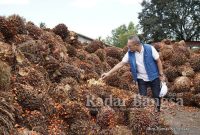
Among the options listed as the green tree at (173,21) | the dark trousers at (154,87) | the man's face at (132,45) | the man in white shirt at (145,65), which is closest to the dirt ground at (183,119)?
the dark trousers at (154,87)

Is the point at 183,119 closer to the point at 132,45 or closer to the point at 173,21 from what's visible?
the point at 132,45

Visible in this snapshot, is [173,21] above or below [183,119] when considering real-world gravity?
above

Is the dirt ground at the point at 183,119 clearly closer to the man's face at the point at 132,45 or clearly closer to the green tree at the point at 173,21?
the man's face at the point at 132,45

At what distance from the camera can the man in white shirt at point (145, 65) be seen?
942cm

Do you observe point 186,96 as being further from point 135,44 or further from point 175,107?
point 135,44

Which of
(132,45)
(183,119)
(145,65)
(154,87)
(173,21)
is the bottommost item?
(183,119)

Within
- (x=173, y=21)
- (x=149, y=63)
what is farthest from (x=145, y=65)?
(x=173, y=21)

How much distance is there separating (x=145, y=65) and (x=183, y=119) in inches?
122

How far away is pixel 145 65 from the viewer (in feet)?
31.2

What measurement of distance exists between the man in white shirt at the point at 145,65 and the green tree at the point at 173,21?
121 feet

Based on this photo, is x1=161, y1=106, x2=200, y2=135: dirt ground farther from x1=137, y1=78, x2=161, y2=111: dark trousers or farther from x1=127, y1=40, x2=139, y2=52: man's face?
x1=127, y1=40, x2=139, y2=52: man's face

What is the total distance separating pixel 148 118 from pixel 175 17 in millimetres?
39145

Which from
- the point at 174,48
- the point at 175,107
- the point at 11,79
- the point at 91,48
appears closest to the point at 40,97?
the point at 11,79

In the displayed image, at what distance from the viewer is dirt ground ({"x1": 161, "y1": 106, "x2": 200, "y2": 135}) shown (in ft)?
33.9
